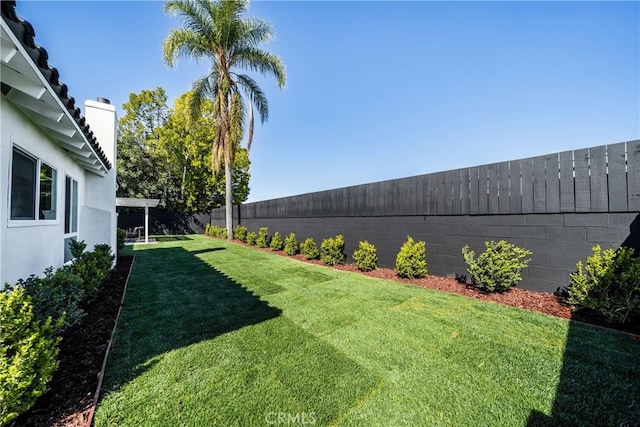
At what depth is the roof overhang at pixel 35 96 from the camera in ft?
6.09

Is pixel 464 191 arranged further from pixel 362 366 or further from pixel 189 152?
pixel 189 152

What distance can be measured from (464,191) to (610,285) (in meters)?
2.70

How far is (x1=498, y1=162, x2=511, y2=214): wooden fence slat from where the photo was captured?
4.93m

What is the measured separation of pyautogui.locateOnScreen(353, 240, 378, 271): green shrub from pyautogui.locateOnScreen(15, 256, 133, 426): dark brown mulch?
545 centimetres

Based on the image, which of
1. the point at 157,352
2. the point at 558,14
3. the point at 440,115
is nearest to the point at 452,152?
the point at 440,115

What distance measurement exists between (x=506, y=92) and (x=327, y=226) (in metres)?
6.86

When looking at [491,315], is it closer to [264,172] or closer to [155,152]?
[264,172]

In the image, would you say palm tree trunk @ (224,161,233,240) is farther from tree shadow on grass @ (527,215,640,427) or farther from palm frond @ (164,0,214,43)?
tree shadow on grass @ (527,215,640,427)

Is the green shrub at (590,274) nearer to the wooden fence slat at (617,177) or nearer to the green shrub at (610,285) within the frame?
the green shrub at (610,285)

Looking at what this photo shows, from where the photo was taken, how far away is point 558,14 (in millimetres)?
5164

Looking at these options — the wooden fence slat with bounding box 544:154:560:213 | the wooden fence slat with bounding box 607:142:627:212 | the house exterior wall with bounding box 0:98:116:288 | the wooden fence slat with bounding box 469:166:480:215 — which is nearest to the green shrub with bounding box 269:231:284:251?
the house exterior wall with bounding box 0:98:116:288

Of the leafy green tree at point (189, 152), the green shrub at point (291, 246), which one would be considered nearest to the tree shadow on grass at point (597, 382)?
the green shrub at point (291, 246)

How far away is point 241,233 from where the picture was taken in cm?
1506

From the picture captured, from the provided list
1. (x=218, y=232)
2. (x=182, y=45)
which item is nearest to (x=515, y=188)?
(x=182, y=45)
